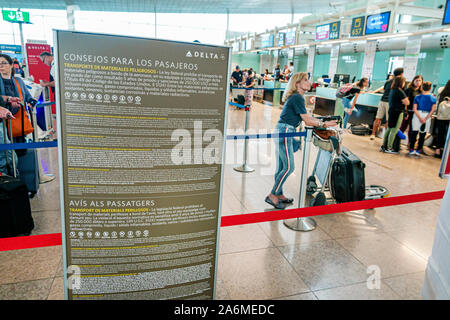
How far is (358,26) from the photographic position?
1056 cm

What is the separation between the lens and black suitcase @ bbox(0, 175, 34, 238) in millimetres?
2869

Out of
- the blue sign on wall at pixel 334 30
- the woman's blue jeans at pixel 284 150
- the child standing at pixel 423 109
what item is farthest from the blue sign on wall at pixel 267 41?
the woman's blue jeans at pixel 284 150

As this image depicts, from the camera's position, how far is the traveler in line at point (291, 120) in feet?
11.7

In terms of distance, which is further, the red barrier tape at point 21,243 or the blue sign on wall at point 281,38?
the blue sign on wall at point 281,38

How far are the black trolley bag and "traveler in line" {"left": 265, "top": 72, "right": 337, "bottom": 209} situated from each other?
109 inches

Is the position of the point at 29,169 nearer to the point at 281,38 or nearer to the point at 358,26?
the point at 358,26

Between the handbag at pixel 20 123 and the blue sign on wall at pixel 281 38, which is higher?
the blue sign on wall at pixel 281 38

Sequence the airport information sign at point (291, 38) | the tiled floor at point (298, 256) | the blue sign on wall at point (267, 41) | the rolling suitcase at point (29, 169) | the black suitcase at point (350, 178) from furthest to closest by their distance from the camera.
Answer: the blue sign on wall at point (267, 41) → the airport information sign at point (291, 38) → the rolling suitcase at point (29, 169) → the black suitcase at point (350, 178) → the tiled floor at point (298, 256)

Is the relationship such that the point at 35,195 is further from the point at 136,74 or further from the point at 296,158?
the point at 296,158

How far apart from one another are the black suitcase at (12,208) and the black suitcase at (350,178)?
344 cm

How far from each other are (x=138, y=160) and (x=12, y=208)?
7.26ft

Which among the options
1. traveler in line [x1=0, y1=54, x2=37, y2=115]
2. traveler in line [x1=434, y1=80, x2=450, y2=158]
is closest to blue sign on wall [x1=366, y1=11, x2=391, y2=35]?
traveler in line [x1=434, y1=80, x2=450, y2=158]

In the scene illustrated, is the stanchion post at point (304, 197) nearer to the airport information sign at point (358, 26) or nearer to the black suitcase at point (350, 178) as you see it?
the black suitcase at point (350, 178)

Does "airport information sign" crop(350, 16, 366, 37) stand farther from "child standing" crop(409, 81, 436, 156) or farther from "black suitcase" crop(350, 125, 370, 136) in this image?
"child standing" crop(409, 81, 436, 156)
